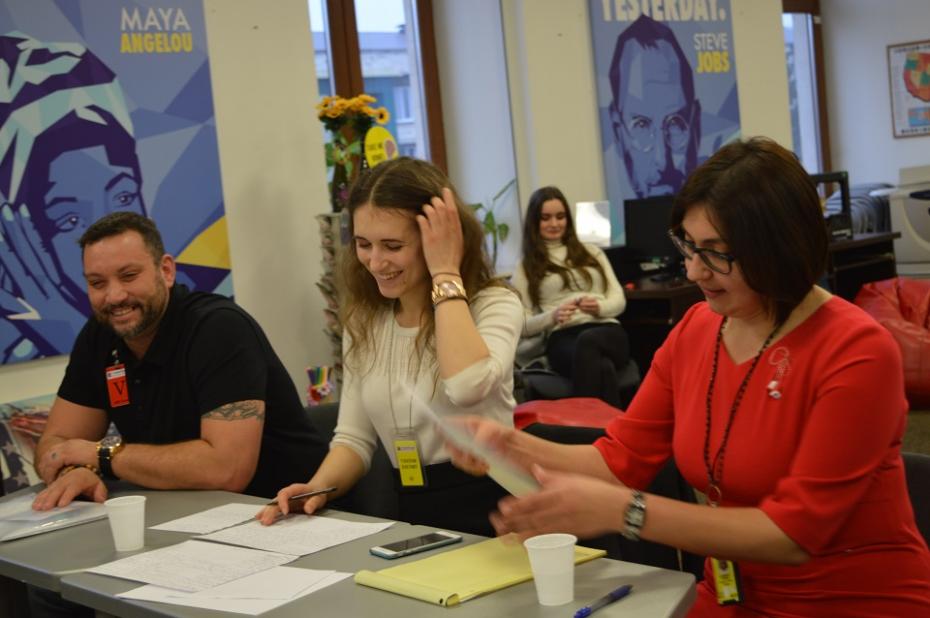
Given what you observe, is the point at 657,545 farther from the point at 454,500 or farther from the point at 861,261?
the point at 861,261

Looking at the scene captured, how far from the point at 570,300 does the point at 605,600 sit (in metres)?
3.87

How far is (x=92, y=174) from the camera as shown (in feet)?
15.0

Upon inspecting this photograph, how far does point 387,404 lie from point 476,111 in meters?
4.49

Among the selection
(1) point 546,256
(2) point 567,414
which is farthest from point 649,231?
(2) point 567,414

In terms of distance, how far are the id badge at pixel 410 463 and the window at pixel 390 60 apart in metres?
3.92

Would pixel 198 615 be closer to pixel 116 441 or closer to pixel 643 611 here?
pixel 643 611

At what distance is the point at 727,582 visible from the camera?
68.4 inches

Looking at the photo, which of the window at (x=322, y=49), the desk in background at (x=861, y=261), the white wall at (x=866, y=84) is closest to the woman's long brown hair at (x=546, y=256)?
the window at (x=322, y=49)

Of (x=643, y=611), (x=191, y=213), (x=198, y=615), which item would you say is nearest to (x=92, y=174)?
(x=191, y=213)

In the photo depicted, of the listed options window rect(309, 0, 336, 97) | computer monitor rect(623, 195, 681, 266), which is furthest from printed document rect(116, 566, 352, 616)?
computer monitor rect(623, 195, 681, 266)

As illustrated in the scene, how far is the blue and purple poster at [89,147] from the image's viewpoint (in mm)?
4371

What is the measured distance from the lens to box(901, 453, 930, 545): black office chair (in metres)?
1.85

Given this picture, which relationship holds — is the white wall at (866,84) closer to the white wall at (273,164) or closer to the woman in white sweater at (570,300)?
the woman in white sweater at (570,300)

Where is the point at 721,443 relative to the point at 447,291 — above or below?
below
